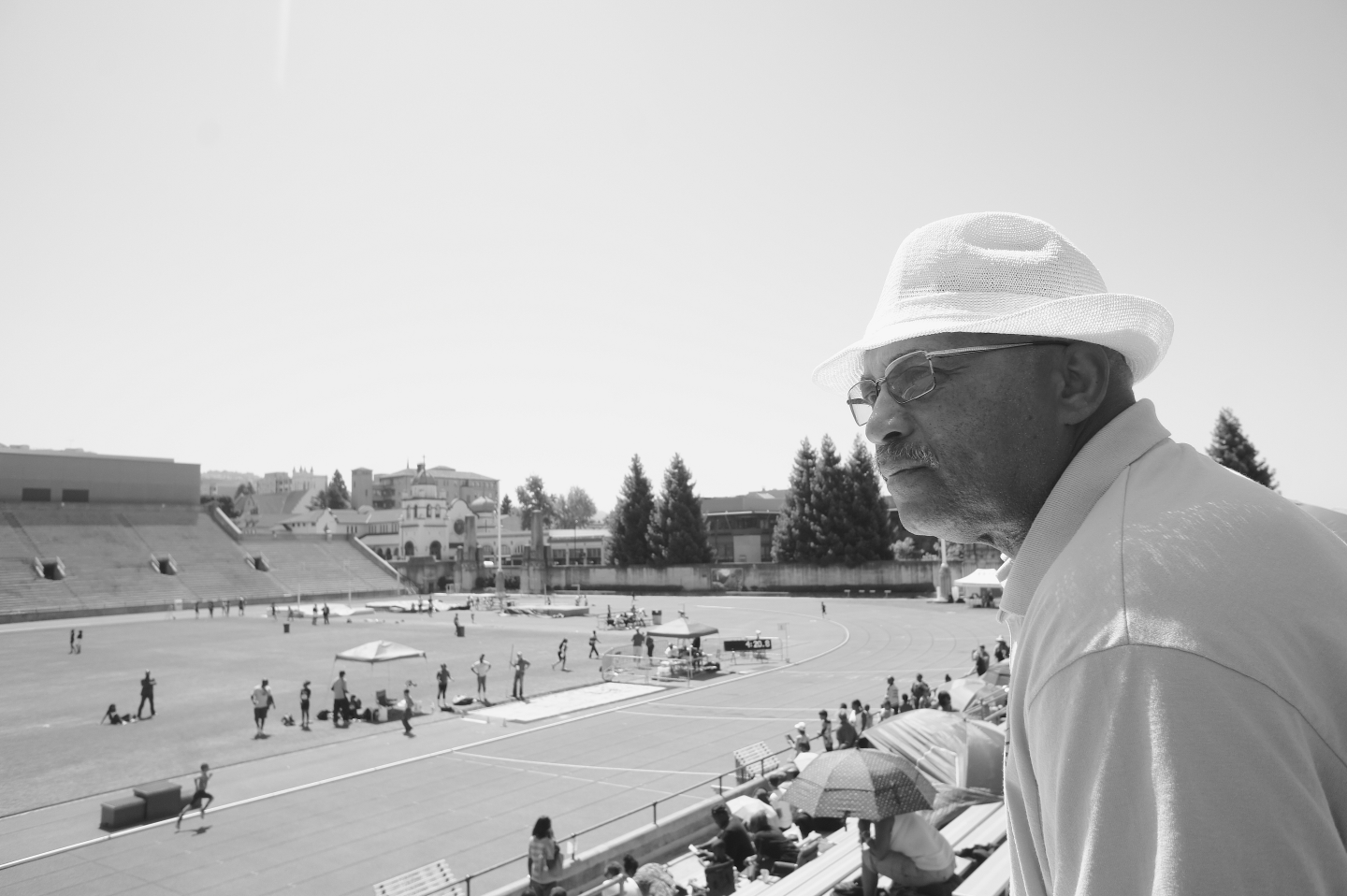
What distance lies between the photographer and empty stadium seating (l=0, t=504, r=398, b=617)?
61500 mm

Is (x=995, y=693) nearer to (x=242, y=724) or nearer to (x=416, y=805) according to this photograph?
(x=416, y=805)

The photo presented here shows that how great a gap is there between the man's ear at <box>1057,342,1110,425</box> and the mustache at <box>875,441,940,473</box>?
0.88 ft

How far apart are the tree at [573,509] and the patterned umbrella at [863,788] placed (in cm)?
15912

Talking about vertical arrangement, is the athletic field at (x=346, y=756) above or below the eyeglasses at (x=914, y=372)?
below

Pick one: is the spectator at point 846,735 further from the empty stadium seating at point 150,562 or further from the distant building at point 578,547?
the distant building at point 578,547

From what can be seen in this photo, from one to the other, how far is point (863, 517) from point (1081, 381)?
232ft

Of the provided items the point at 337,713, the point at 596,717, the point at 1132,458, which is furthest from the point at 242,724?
the point at 1132,458

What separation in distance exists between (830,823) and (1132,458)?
13891mm

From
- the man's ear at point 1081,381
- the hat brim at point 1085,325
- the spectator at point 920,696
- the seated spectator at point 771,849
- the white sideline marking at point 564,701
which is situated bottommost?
the white sideline marking at point 564,701

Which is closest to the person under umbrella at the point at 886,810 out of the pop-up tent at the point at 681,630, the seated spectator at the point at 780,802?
the seated spectator at the point at 780,802

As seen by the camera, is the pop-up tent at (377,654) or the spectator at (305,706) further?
the pop-up tent at (377,654)


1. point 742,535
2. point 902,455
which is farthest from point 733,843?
point 742,535

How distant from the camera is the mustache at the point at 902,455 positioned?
5.64 feet

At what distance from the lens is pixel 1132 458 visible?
1388mm
